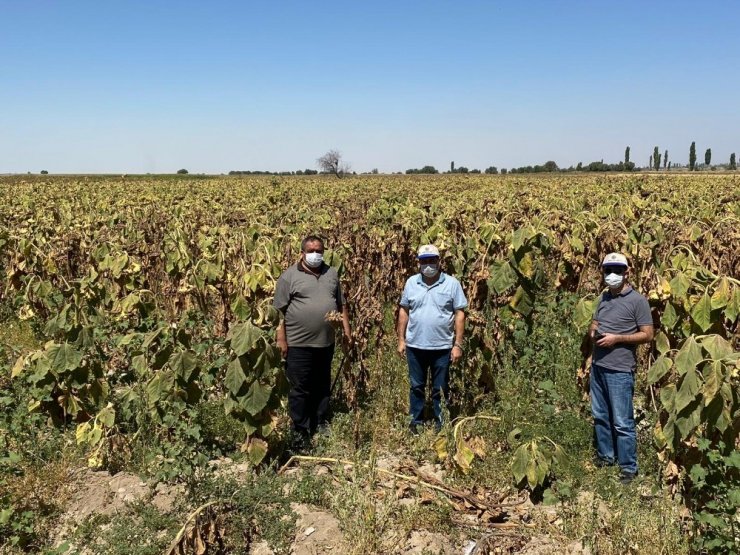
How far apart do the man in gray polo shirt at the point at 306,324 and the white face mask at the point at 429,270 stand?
775 mm

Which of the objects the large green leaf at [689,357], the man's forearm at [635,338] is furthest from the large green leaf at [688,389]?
the man's forearm at [635,338]

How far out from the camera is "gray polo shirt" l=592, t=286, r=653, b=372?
4.11m

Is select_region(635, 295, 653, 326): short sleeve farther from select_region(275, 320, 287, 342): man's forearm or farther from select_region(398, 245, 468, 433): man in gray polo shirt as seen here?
select_region(275, 320, 287, 342): man's forearm

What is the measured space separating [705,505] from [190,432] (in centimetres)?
325

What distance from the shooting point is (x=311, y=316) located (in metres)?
4.80

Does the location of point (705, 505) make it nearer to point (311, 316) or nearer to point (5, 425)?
point (311, 316)

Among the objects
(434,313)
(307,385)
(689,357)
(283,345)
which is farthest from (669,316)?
(283,345)

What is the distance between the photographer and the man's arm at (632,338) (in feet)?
13.4

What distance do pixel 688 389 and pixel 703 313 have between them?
1001 millimetres

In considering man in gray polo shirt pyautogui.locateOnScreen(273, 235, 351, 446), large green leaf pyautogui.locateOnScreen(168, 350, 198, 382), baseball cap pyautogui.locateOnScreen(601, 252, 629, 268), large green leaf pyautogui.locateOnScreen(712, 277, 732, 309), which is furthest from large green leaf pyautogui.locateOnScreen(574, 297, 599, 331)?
large green leaf pyautogui.locateOnScreen(168, 350, 198, 382)

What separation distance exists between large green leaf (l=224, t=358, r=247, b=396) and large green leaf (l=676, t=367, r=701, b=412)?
2691 millimetres

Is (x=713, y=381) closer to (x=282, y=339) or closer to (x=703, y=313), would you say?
(x=703, y=313)

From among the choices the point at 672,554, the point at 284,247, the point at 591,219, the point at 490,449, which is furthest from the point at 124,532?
the point at 591,219

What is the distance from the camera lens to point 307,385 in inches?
194
